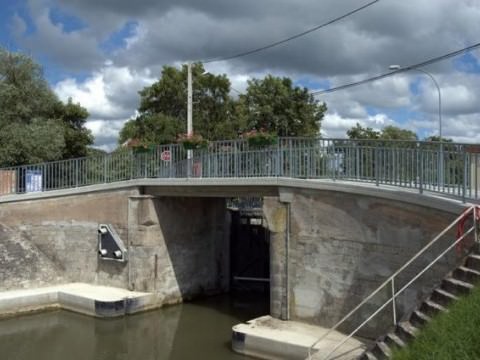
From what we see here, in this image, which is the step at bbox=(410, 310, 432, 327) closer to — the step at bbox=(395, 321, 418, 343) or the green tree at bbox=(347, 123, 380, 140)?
the step at bbox=(395, 321, 418, 343)

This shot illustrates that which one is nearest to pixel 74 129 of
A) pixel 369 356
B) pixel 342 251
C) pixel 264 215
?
pixel 264 215

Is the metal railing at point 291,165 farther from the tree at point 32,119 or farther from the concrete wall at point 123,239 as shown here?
the tree at point 32,119

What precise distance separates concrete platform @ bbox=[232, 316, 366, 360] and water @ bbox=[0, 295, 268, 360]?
522 mm

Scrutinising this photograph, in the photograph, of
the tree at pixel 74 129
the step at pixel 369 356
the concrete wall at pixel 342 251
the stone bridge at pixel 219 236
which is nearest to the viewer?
the step at pixel 369 356

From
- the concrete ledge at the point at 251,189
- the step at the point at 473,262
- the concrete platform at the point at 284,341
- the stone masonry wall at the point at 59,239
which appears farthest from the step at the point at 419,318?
the stone masonry wall at the point at 59,239

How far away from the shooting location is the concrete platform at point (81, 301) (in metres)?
15.6

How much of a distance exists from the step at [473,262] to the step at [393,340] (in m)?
1.49

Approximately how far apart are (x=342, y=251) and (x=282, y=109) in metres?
23.2

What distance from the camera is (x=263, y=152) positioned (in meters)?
14.1

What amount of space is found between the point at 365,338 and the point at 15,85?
2108 cm

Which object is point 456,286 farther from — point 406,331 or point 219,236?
point 219,236

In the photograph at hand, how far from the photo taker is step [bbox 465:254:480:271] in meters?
7.90

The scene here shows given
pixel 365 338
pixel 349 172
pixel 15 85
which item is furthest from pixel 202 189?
pixel 15 85

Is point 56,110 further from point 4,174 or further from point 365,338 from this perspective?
point 365,338
